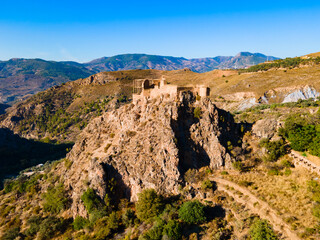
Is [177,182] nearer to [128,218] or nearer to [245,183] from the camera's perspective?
[128,218]

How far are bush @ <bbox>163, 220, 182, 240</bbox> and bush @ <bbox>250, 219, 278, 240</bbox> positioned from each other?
12.5 meters

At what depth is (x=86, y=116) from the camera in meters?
167

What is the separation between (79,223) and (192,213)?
1076 inches

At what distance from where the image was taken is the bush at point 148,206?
41403 mm

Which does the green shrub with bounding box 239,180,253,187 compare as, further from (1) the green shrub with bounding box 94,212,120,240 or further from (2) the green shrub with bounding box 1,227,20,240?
(2) the green shrub with bounding box 1,227,20,240

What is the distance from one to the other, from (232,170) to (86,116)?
143952 millimetres

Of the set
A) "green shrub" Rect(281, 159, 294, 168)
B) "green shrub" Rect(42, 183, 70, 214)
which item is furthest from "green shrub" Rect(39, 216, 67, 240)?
"green shrub" Rect(281, 159, 294, 168)

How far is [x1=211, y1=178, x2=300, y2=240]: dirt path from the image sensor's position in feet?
108

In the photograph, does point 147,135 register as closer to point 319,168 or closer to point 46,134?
point 319,168

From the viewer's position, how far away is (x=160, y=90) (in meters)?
58.2

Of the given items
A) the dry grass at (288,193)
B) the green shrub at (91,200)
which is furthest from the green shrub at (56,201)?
the dry grass at (288,193)

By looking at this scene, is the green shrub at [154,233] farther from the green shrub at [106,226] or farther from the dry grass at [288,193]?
the dry grass at [288,193]

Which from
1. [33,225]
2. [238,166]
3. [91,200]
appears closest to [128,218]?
[91,200]

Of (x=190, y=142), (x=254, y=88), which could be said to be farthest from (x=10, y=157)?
(x=254, y=88)
